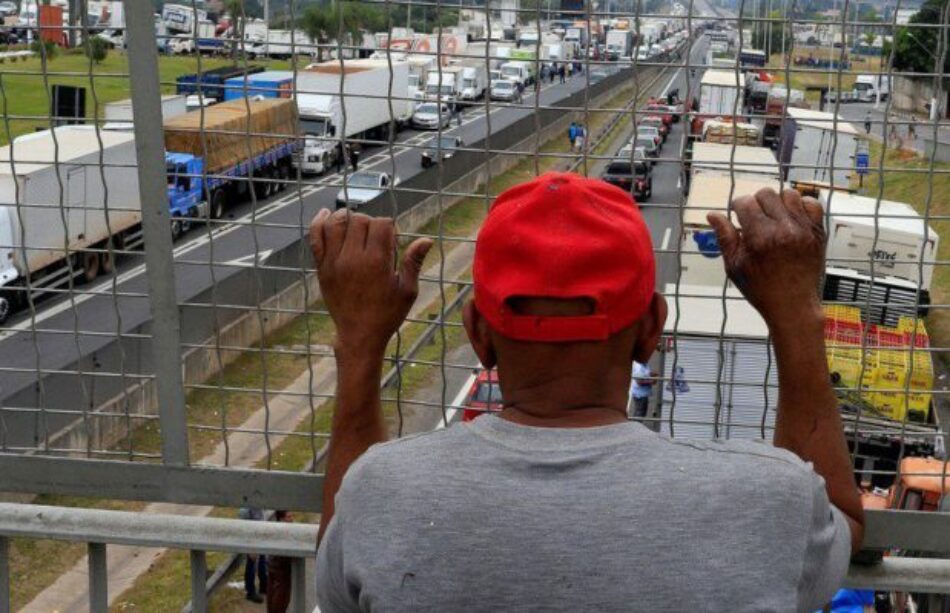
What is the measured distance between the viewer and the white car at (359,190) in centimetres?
262

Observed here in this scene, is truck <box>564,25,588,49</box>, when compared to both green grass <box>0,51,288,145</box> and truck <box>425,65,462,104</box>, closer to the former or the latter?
truck <box>425,65,462,104</box>

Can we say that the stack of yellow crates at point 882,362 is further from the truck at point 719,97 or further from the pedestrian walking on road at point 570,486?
the pedestrian walking on road at point 570,486

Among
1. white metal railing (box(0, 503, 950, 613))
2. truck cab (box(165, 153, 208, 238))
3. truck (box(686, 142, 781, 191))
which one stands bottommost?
white metal railing (box(0, 503, 950, 613))

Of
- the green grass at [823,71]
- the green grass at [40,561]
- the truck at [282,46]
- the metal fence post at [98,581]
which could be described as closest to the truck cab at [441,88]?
the truck at [282,46]

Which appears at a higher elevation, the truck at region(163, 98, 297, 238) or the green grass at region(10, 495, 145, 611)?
the truck at region(163, 98, 297, 238)

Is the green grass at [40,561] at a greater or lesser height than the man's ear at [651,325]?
lesser

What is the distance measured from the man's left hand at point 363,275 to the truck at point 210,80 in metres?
0.57

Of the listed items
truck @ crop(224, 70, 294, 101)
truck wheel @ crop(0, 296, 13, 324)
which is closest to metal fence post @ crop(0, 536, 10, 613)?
truck @ crop(224, 70, 294, 101)

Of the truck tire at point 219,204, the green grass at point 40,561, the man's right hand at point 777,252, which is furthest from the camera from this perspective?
the green grass at point 40,561

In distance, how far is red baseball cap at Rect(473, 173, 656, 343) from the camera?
5.35 feet

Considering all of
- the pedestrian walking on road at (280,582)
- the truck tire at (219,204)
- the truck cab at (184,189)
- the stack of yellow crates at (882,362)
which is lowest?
the stack of yellow crates at (882,362)

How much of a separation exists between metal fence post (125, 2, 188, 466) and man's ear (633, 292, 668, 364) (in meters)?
1.25

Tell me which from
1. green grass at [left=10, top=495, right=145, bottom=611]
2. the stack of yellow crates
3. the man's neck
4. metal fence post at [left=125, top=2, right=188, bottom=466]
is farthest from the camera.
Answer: green grass at [left=10, top=495, right=145, bottom=611]

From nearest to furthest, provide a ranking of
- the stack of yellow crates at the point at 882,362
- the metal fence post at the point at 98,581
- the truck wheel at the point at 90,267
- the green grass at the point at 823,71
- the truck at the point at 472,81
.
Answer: the green grass at the point at 823,71 < the metal fence post at the point at 98,581 < the truck at the point at 472,81 < the truck wheel at the point at 90,267 < the stack of yellow crates at the point at 882,362
